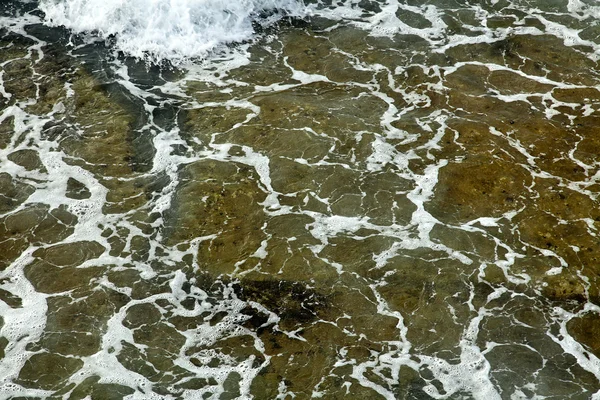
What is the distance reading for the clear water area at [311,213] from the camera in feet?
29.2

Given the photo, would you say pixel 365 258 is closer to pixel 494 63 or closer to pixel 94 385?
pixel 94 385

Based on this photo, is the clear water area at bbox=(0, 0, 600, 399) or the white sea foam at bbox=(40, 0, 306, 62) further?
the white sea foam at bbox=(40, 0, 306, 62)

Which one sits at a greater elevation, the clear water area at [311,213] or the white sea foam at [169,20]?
the white sea foam at [169,20]

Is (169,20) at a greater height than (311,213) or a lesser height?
→ greater

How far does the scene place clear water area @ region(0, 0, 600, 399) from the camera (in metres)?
8.89

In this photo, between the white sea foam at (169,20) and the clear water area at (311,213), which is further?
the white sea foam at (169,20)

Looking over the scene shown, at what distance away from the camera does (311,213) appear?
10922 mm

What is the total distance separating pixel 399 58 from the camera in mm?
14258

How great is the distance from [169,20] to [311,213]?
7179 mm

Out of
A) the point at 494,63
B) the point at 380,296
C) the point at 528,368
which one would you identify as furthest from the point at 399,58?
the point at 528,368

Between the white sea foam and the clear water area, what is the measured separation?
1.50ft

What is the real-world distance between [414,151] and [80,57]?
7749 mm

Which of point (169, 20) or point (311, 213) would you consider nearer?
point (311, 213)

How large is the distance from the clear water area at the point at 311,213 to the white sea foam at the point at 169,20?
0.46 m
